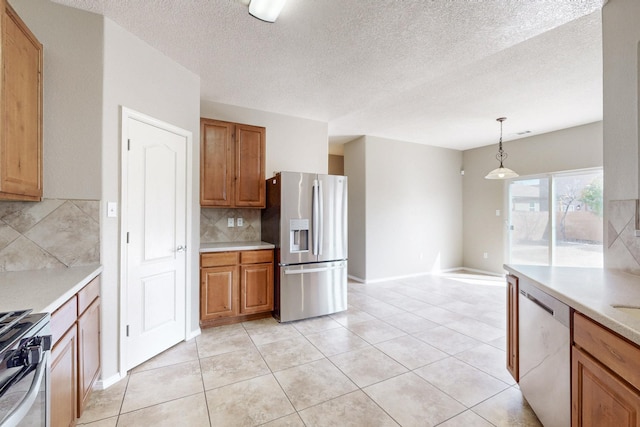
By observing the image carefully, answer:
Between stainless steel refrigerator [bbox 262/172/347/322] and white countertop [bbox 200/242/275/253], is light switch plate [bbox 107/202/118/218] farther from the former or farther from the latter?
stainless steel refrigerator [bbox 262/172/347/322]

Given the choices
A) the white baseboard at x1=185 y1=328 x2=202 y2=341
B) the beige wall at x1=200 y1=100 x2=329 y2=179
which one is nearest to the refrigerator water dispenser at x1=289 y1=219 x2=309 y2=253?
the beige wall at x1=200 y1=100 x2=329 y2=179

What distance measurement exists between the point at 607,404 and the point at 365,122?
400cm

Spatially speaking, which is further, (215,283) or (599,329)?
(215,283)

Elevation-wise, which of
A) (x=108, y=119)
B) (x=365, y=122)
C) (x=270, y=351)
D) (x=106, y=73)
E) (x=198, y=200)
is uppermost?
(x=365, y=122)

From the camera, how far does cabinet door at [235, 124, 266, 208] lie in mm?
3320

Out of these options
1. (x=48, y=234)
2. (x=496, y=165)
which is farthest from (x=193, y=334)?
(x=496, y=165)

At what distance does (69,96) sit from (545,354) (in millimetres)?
3340

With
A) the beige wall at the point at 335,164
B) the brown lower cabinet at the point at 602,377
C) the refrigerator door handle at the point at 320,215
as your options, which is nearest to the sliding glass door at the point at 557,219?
the beige wall at the point at 335,164

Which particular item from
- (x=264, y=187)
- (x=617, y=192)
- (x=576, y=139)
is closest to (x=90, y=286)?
(x=264, y=187)

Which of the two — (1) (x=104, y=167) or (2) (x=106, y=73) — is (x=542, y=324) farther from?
(2) (x=106, y=73)

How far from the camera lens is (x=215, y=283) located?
3.04m

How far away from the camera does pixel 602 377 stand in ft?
3.45

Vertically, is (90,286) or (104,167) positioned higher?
(104,167)

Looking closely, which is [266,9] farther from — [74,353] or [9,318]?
[74,353]
